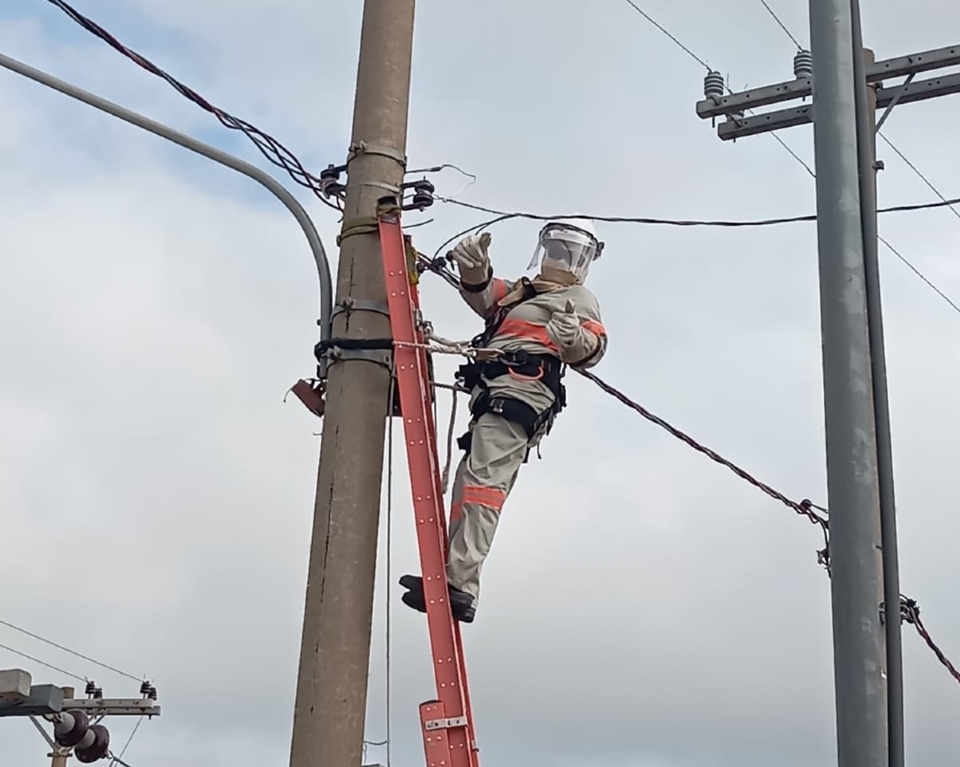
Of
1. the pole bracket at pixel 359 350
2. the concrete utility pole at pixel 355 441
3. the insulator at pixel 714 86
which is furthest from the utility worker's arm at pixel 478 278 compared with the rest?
the insulator at pixel 714 86

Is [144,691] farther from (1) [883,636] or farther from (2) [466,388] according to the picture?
(1) [883,636]

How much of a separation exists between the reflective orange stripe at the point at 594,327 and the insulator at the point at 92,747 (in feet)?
36.8

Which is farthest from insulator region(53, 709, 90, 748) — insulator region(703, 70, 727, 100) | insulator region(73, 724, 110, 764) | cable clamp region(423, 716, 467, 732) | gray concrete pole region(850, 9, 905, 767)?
gray concrete pole region(850, 9, 905, 767)

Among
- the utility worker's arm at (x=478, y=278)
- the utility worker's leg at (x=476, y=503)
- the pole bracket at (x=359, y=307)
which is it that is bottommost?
the utility worker's leg at (x=476, y=503)

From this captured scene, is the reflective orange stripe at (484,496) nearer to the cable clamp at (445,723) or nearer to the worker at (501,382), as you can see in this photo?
the worker at (501,382)

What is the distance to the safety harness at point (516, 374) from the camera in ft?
16.5

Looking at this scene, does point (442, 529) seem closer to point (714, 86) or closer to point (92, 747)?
point (714, 86)

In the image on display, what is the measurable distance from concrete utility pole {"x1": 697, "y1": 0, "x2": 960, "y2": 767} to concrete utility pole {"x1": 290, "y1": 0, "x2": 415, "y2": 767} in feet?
5.57

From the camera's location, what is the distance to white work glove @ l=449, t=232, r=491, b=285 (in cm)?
514

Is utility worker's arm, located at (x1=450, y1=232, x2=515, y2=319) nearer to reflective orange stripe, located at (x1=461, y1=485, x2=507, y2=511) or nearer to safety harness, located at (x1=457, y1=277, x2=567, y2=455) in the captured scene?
safety harness, located at (x1=457, y1=277, x2=567, y2=455)

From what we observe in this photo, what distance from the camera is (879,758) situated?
2822 millimetres

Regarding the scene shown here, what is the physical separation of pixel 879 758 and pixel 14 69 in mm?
3517

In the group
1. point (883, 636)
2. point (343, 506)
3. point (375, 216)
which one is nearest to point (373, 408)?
point (343, 506)

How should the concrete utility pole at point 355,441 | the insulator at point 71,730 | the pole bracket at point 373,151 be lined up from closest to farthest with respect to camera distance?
the concrete utility pole at point 355,441, the pole bracket at point 373,151, the insulator at point 71,730
